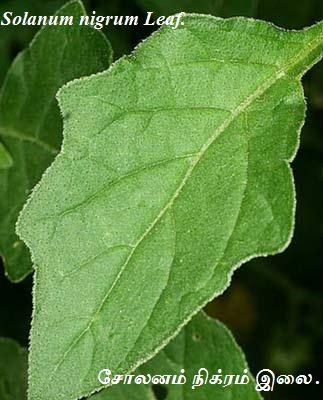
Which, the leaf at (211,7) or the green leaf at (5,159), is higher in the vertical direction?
the leaf at (211,7)

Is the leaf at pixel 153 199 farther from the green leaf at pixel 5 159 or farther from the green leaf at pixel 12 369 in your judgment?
the green leaf at pixel 12 369

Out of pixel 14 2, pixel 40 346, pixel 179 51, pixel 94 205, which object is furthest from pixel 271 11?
pixel 40 346

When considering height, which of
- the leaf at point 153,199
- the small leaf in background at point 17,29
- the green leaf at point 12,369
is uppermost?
the small leaf in background at point 17,29

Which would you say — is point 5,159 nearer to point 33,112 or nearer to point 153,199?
point 33,112

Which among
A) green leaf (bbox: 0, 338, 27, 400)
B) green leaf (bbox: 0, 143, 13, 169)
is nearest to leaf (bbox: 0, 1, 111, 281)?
green leaf (bbox: 0, 143, 13, 169)

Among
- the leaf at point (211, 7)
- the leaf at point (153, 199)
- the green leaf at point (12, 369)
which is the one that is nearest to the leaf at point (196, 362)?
the green leaf at point (12, 369)

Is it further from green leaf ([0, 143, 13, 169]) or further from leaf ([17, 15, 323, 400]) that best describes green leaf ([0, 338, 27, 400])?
leaf ([17, 15, 323, 400])

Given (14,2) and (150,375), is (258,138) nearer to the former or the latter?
(150,375)

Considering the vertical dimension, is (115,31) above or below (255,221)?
above
